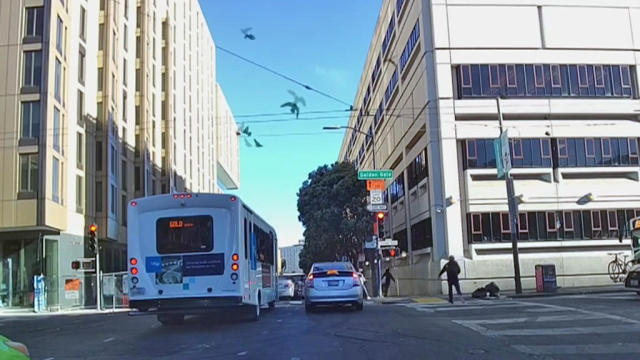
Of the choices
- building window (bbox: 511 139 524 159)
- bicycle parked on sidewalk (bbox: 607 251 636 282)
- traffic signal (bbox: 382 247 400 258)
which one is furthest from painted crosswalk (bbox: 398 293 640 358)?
building window (bbox: 511 139 524 159)

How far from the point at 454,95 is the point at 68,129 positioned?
20.6m

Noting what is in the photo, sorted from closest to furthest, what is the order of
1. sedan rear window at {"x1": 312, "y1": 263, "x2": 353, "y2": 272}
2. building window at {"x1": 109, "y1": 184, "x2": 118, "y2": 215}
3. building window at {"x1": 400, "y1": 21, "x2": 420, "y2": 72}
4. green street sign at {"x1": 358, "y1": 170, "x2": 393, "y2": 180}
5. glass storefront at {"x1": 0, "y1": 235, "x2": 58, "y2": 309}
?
sedan rear window at {"x1": 312, "y1": 263, "x2": 353, "y2": 272} < green street sign at {"x1": 358, "y1": 170, "x2": 393, "y2": 180} < glass storefront at {"x1": 0, "y1": 235, "x2": 58, "y2": 309} < building window at {"x1": 400, "y1": 21, "x2": 420, "y2": 72} < building window at {"x1": 109, "y1": 184, "x2": 118, "y2": 215}

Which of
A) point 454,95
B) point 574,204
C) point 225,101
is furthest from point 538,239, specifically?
point 225,101

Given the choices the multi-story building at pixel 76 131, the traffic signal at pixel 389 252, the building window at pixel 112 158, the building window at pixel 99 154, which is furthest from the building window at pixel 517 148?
the building window at pixel 99 154

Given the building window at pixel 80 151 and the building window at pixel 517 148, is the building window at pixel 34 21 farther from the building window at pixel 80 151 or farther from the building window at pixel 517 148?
the building window at pixel 517 148

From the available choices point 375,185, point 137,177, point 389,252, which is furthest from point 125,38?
point 389,252

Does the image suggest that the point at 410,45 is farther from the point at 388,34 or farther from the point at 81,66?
the point at 81,66

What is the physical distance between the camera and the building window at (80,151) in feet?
114

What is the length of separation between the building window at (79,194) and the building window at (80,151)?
0.71 meters

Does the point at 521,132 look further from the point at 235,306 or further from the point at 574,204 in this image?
the point at 235,306

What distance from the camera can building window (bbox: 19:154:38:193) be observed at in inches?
1171

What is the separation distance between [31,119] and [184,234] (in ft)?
66.5

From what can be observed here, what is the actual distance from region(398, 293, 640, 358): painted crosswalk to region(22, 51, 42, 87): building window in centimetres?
2402

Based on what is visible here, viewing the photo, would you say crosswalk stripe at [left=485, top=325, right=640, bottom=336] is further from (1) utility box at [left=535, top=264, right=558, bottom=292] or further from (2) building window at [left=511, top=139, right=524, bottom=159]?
(2) building window at [left=511, top=139, right=524, bottom=159]
